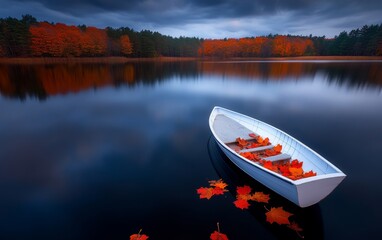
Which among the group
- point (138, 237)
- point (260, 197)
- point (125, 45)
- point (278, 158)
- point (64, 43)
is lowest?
point (138, 237)

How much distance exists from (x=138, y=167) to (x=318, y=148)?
10450 mm

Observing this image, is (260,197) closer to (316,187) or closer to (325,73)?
(316,187)

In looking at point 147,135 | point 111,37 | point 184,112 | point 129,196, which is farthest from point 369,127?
point 111,37

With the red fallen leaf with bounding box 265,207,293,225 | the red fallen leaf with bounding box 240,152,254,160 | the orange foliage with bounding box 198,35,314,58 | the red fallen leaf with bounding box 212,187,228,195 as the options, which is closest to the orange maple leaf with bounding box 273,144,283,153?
the red fallen leaf with bounding box 240,152,254,160

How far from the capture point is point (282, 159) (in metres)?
7.75

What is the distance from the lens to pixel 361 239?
5715 mm

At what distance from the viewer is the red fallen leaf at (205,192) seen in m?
7.29

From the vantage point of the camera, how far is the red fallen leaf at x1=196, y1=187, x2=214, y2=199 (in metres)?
→ 7.29

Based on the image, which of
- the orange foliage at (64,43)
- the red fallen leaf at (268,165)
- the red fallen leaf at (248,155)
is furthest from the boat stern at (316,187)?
the orange foliage at (64,43)

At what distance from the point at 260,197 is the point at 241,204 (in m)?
0.80

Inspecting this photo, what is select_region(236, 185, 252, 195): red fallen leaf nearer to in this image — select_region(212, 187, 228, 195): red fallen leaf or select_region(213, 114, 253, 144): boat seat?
select_region(212, 187, 228, 195): red fallen leaf

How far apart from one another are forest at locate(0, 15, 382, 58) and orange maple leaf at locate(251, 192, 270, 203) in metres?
80.2

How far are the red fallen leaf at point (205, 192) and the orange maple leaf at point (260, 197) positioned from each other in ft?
5.25

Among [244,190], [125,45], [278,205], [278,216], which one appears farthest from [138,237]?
[125,45]
